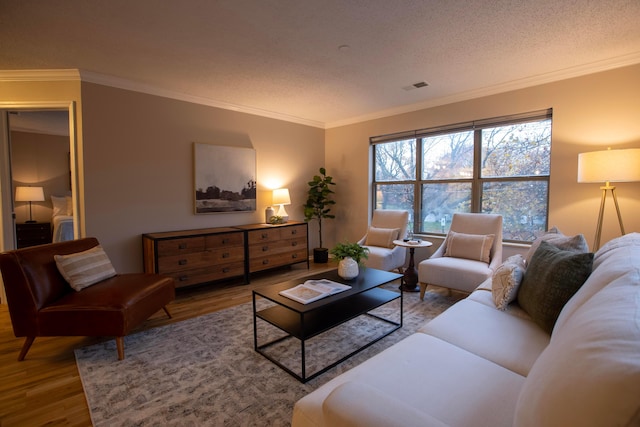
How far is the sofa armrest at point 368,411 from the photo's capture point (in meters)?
0.84

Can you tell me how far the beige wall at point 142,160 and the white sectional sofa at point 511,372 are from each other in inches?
126

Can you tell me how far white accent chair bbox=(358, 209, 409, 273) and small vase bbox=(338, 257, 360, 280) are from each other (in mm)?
1165

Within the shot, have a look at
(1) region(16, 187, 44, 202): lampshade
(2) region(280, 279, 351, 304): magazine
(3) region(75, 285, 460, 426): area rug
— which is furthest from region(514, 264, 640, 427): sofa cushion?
(1) region(16, 187, 44, 202): lampshade

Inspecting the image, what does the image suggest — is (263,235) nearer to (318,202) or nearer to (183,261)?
(183,261)

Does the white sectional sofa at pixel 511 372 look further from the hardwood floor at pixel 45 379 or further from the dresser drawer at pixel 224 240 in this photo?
the dresser drawer at pixel 224 240

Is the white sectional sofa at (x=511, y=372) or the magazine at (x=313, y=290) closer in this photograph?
the white sectional sofa at (x=511, y=372)

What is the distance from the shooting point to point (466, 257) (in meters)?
3.33

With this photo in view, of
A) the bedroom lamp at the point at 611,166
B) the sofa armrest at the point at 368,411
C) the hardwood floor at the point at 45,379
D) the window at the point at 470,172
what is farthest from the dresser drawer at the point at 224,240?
the bedroom lamp at the point at 611,166

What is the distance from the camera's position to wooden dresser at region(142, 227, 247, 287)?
11.0 ft

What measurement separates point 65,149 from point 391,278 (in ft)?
22.4

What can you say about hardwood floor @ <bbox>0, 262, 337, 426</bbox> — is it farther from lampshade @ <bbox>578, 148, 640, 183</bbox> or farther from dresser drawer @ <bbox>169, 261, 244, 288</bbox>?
lampshade @ <bbox>578, 148, 640, 183</bbox>

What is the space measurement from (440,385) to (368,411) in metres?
0.47

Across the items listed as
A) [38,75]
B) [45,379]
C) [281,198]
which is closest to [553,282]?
[45,379]

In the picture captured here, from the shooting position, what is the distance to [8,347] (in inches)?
94.3
